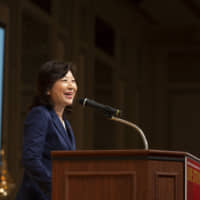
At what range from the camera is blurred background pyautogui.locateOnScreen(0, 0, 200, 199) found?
232 inches

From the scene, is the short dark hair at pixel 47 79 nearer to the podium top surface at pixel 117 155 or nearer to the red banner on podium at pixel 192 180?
the podium top surface at pixel 117 155

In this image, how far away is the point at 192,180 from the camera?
2.62 m

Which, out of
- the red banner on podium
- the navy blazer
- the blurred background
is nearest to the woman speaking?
the navy blazer

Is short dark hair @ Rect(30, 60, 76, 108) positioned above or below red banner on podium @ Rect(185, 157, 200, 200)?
above

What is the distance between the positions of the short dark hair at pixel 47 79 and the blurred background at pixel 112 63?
281 centimetres

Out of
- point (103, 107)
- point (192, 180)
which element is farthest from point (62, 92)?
point (192, 180)

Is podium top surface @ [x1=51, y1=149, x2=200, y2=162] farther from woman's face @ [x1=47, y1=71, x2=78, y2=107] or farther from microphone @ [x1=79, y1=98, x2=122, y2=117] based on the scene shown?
woman's face @ [x1=47, y1=71, x2=78, y2=107]

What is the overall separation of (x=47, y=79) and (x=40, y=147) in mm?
415

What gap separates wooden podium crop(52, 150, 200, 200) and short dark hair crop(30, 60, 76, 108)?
1.65ft

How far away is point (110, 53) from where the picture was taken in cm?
975

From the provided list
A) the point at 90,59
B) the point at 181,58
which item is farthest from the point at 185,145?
the point at 90,59

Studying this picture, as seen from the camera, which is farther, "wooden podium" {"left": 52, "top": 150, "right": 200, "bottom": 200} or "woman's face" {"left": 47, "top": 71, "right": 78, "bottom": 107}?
"woman's face" {"left": 47, "top": 71, "right": 78, "bottom": 107}

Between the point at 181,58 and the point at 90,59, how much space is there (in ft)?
13.5

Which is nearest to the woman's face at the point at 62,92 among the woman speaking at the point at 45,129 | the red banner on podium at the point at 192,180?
the woman speaking at the point at 45,129
